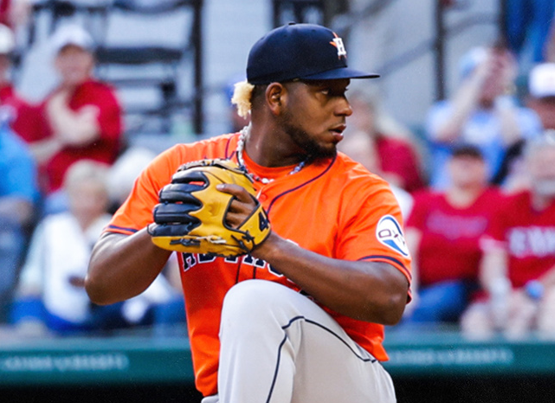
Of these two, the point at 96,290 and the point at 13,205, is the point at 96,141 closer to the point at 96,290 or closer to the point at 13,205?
the point at 13,205

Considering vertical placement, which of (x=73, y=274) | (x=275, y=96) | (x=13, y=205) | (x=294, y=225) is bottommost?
(x=73, y=274)

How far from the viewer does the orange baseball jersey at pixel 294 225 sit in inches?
88.5

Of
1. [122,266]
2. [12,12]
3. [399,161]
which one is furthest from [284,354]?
[12,12]

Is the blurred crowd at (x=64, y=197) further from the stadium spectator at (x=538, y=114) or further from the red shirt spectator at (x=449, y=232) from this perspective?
the stadium spectator at (x=538, y=114)

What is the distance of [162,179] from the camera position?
95.2 inches

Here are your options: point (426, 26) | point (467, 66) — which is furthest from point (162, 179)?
point (426, 26)

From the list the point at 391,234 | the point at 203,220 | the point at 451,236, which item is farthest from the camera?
the point at 451,236

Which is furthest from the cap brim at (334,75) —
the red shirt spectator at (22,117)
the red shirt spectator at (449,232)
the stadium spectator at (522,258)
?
the red shirt spectator at (22,117)

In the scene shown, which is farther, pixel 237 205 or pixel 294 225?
pixel 294 225

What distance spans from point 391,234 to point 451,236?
7.15 feet

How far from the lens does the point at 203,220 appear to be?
1.99 metres

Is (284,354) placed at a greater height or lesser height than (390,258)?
lesser

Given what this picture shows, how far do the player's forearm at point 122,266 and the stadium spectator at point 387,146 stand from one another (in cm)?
262

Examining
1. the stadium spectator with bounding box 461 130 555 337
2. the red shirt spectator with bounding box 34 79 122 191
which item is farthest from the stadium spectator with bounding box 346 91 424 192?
the red shirt spectator with bounding box 34 79 122 191
